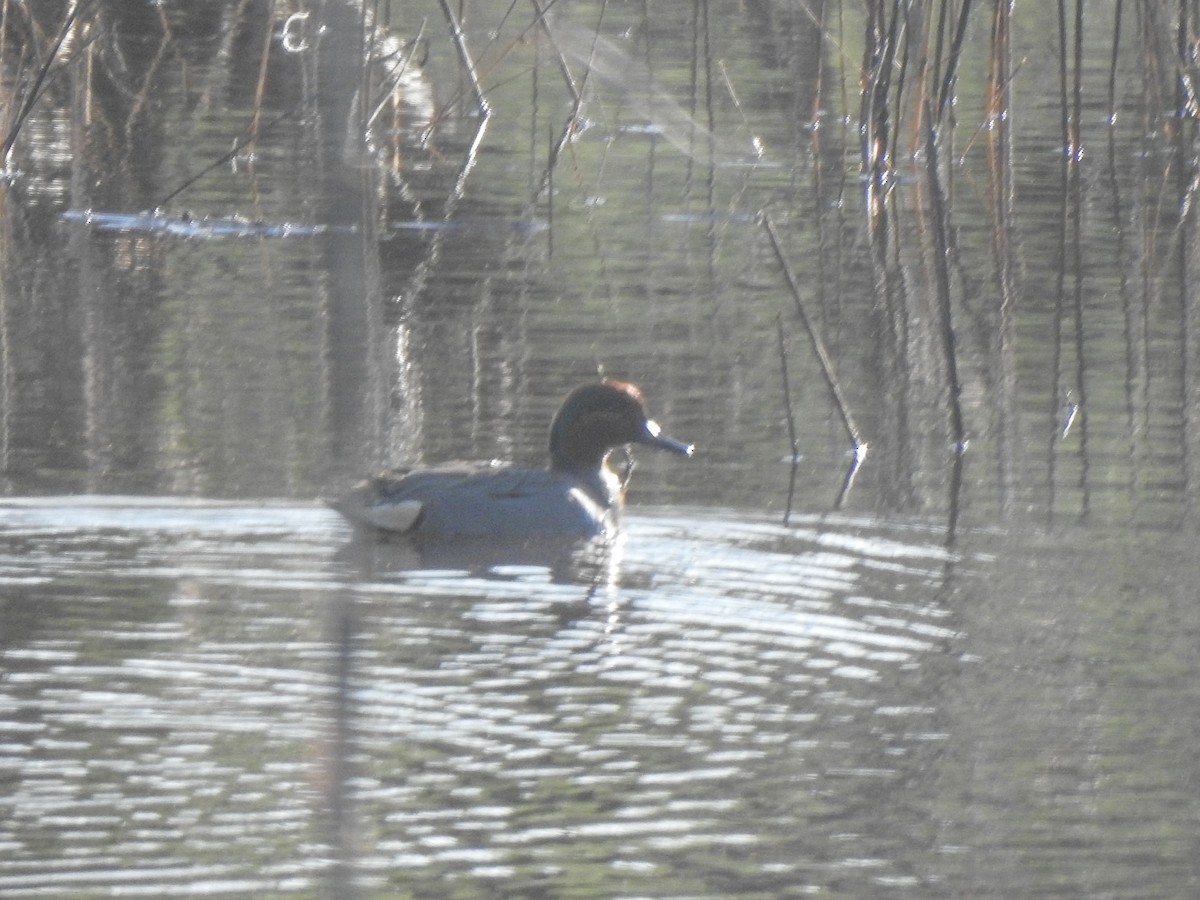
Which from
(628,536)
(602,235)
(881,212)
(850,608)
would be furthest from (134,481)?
(602,235)

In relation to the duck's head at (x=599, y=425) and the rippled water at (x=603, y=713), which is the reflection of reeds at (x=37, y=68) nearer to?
the rippled water at (x=603, y=713)

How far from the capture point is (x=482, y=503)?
8.95 metres

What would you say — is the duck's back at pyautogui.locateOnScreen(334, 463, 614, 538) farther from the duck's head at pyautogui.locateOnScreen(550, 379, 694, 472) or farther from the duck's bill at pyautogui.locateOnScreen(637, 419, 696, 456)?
the duck's bill at pyautogui.locateOnScreen(637, 419, 696, 456)

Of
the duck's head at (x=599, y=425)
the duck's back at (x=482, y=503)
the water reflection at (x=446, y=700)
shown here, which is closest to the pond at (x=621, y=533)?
the water reflection at (x=446, y=700)

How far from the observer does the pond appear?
5.40m

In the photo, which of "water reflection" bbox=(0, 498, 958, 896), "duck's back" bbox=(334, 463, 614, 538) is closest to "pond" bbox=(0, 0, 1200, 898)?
"water reflection" bbox=(0, 498, 958, 896)

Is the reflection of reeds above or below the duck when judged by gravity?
above

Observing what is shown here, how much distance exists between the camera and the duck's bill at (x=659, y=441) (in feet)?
31.8

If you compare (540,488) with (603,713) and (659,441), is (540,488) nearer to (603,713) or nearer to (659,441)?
(659,441)

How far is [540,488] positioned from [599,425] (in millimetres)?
662

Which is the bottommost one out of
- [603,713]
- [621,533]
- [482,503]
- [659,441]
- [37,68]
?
[603,713]

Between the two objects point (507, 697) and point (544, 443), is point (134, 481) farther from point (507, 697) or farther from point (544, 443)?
point (507, 697)

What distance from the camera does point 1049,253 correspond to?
14.5 metres

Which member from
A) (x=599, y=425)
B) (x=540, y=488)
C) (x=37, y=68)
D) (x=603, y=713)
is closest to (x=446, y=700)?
(x=603, y=713)
